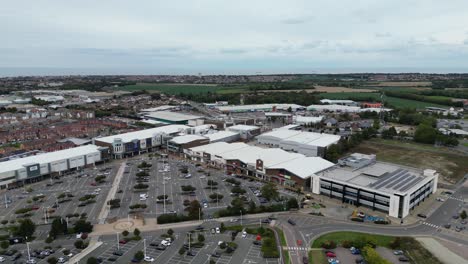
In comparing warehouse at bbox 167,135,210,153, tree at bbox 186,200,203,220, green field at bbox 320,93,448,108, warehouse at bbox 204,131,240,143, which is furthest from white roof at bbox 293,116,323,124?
tree at bbox 186,200,203,220

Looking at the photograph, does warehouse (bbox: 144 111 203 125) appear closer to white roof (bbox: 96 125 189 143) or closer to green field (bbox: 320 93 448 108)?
white roof (bbox: 96 125 189 143)

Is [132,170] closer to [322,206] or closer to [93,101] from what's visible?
[322,206]

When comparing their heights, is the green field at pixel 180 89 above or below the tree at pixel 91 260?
above

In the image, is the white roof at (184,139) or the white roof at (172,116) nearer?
the white roof at (184,139)

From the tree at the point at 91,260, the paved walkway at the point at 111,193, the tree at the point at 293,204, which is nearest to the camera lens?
the tree at the point at 91,260

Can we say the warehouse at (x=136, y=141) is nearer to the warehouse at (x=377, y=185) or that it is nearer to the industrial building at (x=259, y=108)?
the warehouse at (x=377, y=185)

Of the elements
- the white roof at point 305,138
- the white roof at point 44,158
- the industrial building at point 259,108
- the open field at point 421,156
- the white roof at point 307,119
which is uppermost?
the industrial building at point 259,108

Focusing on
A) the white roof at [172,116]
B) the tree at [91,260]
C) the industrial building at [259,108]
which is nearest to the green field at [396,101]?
the industrial building at [259,108]
